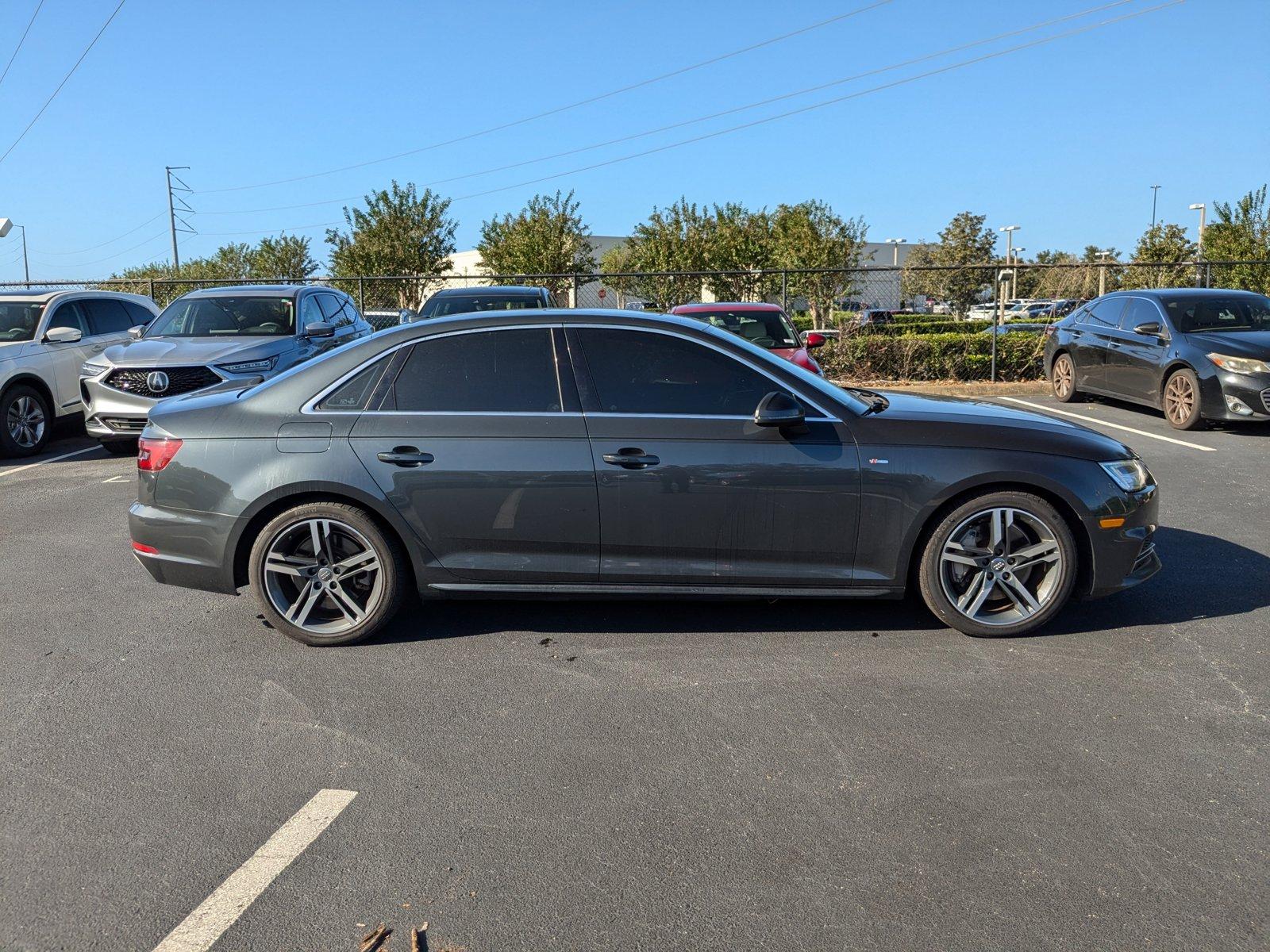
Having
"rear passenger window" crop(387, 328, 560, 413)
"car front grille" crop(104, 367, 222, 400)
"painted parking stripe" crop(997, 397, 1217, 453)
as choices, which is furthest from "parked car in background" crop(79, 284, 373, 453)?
"painted parking stripe" crop(997, 397, 1217, 453)

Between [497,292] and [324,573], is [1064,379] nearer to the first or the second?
[497,292]

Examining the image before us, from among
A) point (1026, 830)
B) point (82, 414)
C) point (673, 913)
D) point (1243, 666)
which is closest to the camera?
point (673, 913)

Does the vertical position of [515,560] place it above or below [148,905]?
above

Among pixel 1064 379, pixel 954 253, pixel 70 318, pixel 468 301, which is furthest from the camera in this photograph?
pixel 954 253

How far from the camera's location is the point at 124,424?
10.4 m

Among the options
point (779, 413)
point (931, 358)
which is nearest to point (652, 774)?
point (779, 413)

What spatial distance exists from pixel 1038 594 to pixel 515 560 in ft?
8.27

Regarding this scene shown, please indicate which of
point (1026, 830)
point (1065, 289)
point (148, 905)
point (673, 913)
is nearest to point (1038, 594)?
point (1026, 830)

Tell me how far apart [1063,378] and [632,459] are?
11.9 m

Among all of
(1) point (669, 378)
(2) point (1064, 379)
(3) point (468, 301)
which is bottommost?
(2) point (1064, 379)

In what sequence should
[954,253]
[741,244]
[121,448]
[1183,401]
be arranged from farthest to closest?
[954,253], [741,244], [1183,401], [121,448]

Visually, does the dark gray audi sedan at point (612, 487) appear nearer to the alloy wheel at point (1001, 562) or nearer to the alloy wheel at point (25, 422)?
the alloy wheel at point (1001, 562)

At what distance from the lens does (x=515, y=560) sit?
496 centimetres

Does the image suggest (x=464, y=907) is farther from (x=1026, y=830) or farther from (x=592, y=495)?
(x=592, y=495)
